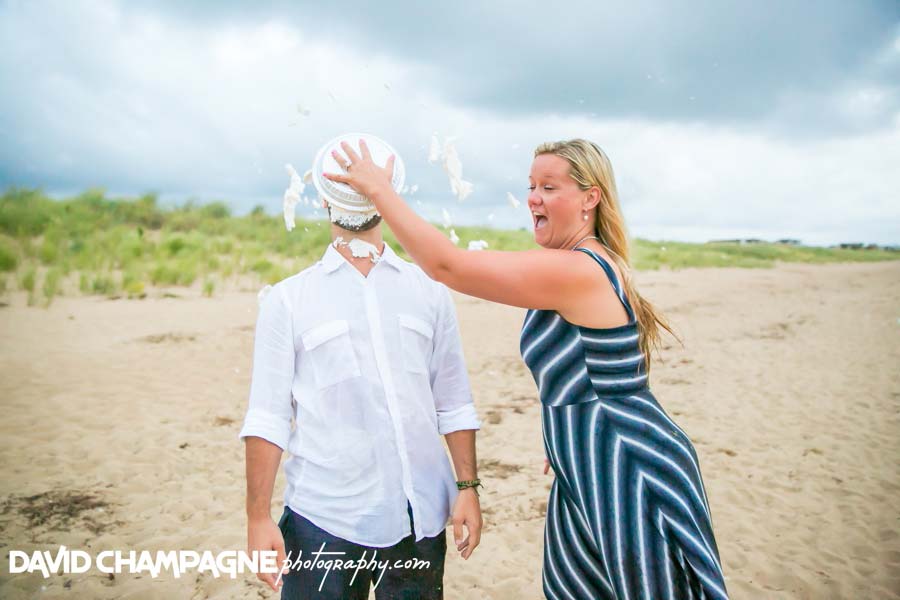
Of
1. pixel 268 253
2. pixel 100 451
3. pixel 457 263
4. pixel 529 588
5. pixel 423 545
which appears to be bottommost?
pixel 529 588

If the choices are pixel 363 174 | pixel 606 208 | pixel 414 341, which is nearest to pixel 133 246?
pixel 414 341

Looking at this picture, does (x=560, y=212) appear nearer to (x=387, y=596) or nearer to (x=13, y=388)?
(x=387, y=596)

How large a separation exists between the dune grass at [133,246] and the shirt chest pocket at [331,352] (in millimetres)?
9247

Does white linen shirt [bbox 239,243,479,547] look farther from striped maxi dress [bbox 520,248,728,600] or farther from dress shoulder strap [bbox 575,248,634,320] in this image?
dress shoulder strap [bbox 575,248,634,320]

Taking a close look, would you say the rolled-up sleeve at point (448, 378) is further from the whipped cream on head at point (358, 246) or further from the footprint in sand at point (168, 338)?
the footprint in sand at point (168, 338)

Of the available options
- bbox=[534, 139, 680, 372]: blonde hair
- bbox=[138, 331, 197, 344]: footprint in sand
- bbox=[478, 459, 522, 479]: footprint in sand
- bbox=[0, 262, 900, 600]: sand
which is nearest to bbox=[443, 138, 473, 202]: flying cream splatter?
bbox=[534, 139, 680, 372]: blonde hair

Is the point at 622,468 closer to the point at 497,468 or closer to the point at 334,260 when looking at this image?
the point at 334,260

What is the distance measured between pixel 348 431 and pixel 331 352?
0.82ft

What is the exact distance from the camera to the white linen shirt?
6.23ft

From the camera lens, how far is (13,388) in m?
7.96

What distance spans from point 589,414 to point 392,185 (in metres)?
0.91

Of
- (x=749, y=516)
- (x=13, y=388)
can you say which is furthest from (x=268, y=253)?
(x=749, y=516)

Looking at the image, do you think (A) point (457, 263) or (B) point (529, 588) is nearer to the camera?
(A) point (457, 263)

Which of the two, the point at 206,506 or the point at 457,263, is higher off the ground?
the point at 457,263
